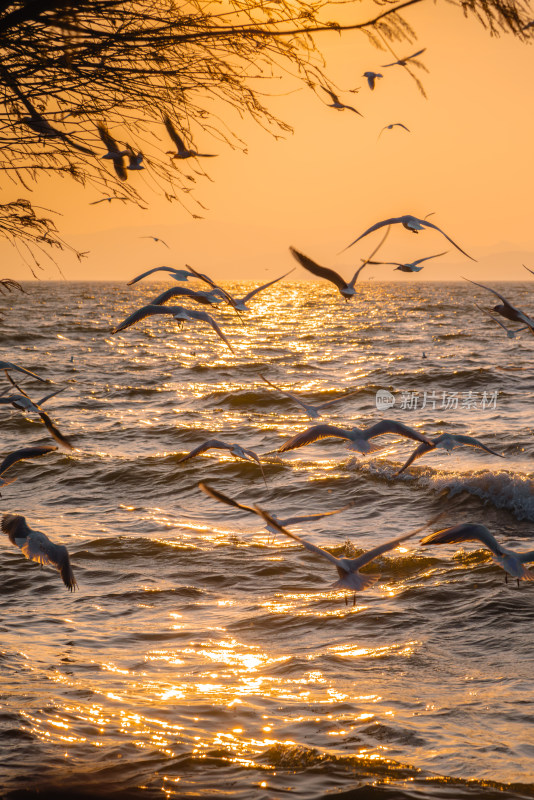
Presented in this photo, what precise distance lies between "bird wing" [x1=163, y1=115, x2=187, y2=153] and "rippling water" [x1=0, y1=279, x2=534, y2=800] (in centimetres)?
297

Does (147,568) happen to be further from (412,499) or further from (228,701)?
(412,499)

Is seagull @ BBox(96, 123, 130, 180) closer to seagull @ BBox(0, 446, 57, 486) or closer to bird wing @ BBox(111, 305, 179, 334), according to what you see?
bird wing @ BBox(111, 305, 179, 334)

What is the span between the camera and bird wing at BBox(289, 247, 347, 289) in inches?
199

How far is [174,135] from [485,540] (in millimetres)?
2977

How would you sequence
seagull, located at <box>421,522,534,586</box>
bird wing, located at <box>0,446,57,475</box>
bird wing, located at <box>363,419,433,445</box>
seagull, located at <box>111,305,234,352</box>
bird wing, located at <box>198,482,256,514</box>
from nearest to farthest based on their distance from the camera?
bird wing, located at <box>198,482,256,514</box>
seagull, located at <box>111,305,234,352</box>
bird wing, located at <box>0,446,57,475</box>
seagull, located at <box>421,522,534,586</box>
bird wing, located at <box>363,419,433,445</box>

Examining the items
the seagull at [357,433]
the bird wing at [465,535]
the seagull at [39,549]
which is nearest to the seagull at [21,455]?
the seagull at [39,549]

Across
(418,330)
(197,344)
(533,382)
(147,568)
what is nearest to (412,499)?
(147,568)

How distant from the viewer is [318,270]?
526 centimetres

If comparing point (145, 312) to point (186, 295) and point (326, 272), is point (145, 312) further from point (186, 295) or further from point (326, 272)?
point (326, 272)

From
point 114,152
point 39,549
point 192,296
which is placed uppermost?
point 114,152

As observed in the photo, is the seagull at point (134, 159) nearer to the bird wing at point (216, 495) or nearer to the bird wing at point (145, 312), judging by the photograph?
the bird wing at point (145, 312)

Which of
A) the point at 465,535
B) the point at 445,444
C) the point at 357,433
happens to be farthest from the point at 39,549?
the point at 445,444

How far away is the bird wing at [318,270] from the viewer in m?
5.06

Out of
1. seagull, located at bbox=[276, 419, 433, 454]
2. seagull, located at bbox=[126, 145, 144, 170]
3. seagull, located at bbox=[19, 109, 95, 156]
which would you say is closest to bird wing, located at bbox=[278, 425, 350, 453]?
seagull, located at bbox=[276, 419, 433, 454]
